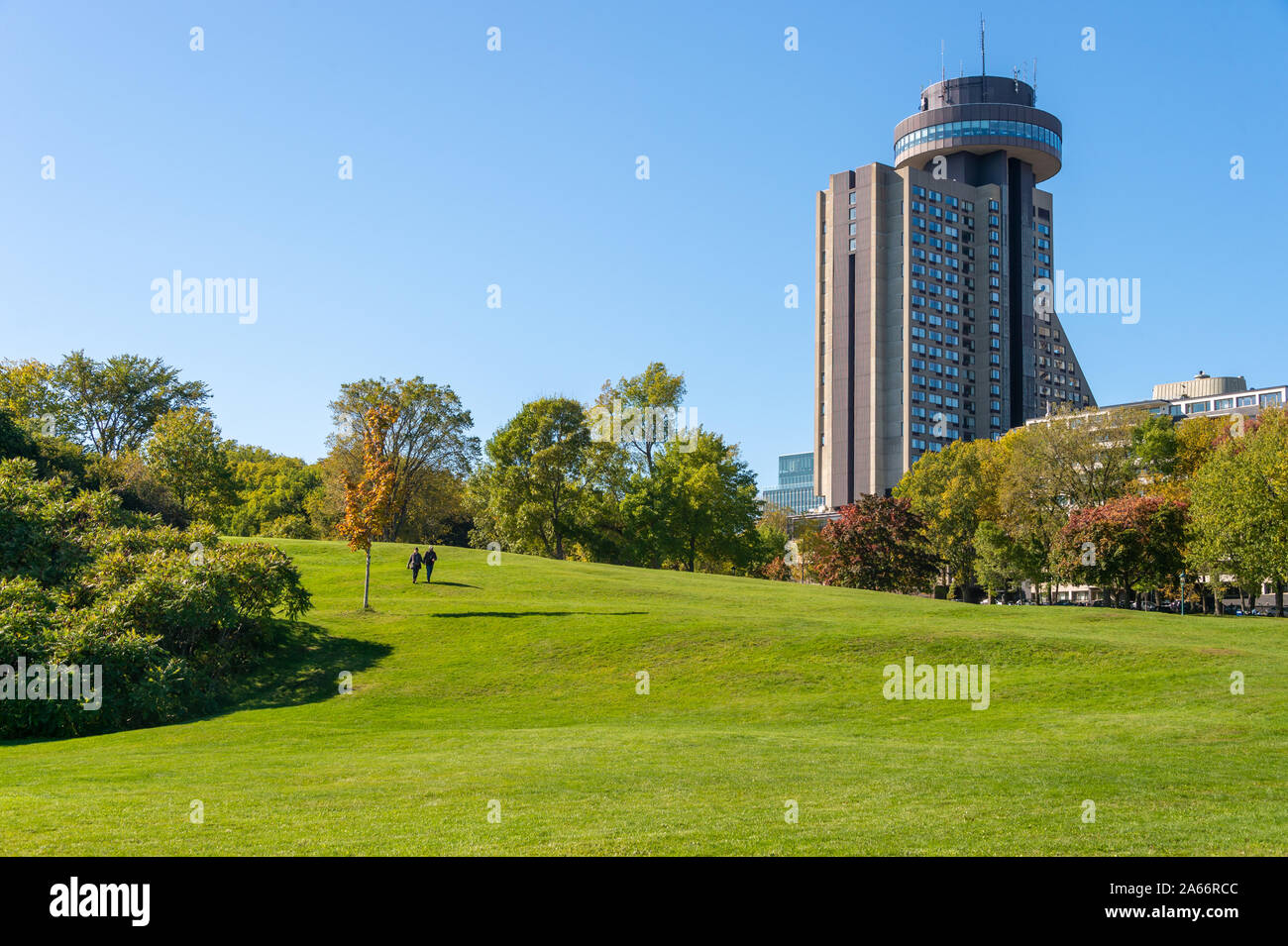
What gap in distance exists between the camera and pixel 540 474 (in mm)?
80062

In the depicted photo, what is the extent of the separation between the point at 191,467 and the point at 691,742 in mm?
51371

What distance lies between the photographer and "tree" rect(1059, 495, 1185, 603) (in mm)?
62031

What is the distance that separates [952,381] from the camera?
620 feet

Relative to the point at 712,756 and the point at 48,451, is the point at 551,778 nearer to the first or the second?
the point at 712,756

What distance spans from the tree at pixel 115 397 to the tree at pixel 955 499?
69031 millimetres

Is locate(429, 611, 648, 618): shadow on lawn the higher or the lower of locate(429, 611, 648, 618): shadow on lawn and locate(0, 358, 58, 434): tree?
the lower

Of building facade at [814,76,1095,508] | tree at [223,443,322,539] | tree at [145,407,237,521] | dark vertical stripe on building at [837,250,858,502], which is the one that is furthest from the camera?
dark vertical stripe on building at [837,250,858,502]

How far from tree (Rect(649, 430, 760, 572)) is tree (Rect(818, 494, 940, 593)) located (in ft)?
42.4

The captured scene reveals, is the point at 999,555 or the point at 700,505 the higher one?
the point at 700,505

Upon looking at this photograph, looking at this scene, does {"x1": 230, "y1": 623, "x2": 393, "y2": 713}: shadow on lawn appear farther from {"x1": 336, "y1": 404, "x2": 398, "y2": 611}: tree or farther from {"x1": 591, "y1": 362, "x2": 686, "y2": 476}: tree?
{"x1": 591, "y1": 362, "x2": 686, "y2": 476}: tree

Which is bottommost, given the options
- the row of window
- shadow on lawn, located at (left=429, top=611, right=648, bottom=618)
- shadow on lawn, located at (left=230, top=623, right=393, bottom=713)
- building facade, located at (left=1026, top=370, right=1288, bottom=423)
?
shadow on lawn, located at (left=230, top=623, right=393, bottom=713)

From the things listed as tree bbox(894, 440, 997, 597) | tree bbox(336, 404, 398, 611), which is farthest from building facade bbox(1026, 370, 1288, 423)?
tree bbox(336, 404, 398, 611)

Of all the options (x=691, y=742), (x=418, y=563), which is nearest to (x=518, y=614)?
(x=418, y=563)

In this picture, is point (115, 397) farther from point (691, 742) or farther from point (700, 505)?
point (691, 742)
